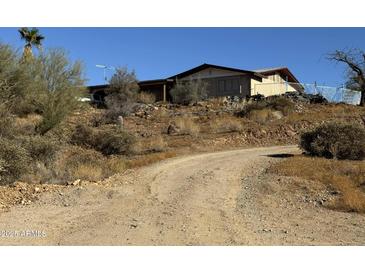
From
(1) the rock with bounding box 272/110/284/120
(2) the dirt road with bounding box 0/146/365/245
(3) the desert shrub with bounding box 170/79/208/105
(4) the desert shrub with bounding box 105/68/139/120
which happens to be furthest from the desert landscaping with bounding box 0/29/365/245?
(4) the desert shrub with bounding box 105/68/139/120

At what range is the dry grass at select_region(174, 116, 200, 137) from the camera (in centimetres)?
2649

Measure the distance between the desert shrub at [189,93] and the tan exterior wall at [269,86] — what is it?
4.59 m

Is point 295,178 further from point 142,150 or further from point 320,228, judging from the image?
point 142,150

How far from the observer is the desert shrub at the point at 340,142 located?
17422 mm

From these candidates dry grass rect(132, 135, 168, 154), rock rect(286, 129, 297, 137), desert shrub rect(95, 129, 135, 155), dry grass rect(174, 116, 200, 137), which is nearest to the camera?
desert shrub rect(95, 129, 135, 155)

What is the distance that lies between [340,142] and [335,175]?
412 cm

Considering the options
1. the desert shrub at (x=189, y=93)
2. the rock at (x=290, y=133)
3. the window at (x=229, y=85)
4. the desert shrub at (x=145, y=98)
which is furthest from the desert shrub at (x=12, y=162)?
the window at (x=229, y=85)

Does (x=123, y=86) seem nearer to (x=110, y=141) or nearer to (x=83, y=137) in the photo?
(x=83, y=137)

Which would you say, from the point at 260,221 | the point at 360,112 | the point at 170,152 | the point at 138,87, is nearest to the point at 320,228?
the point at 260,221

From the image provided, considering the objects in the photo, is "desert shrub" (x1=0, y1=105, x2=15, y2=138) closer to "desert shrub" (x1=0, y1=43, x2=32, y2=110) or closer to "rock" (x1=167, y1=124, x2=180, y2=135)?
"desert shrub" (x1=0, y1=43, x2=32, y2=110)

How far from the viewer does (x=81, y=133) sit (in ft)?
79.8

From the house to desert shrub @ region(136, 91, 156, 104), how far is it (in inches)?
68.7

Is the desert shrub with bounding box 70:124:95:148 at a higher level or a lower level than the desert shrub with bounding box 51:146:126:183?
higher

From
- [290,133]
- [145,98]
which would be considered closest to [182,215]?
[290,133]
